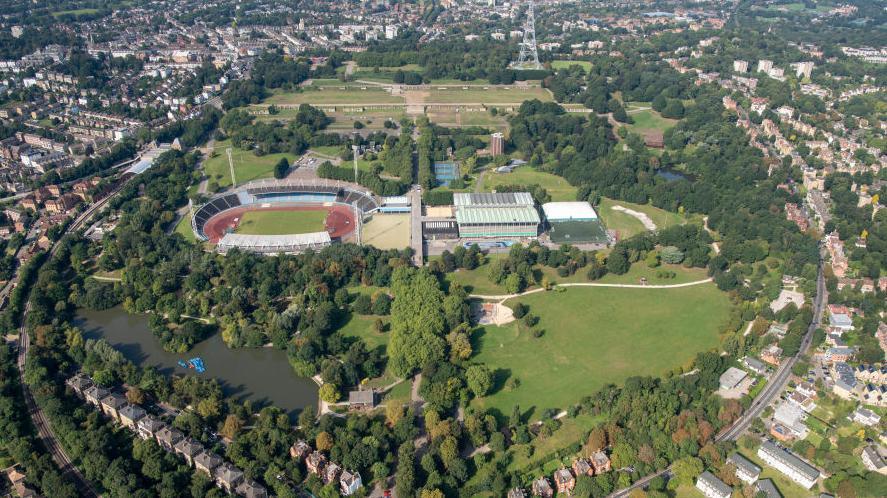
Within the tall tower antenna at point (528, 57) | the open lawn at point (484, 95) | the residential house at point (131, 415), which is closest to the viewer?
the residential house at point (131, 415)

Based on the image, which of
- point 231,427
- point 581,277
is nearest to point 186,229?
point 231,427

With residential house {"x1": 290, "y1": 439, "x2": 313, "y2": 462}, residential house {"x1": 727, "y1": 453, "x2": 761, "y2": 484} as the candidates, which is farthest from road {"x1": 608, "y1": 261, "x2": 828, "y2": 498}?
residential house {"x1": 290, "y1": 439, "x2": 313, "y2": 462}

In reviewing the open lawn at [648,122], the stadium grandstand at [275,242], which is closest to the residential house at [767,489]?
the stadium grandstand at [275,242]

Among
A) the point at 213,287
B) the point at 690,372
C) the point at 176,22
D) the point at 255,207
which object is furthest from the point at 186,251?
the point at 176,22

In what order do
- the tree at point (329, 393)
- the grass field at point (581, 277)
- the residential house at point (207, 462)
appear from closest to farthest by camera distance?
the residential house at point (207, 462) < the tree at point (329, 393) < the grass field at point (581, 277)

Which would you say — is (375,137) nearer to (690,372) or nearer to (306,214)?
(306,214)

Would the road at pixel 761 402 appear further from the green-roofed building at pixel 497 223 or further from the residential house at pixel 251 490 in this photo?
the green-roofed building at pixel 497 223

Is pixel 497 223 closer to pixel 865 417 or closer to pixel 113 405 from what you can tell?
pixel 865 417
